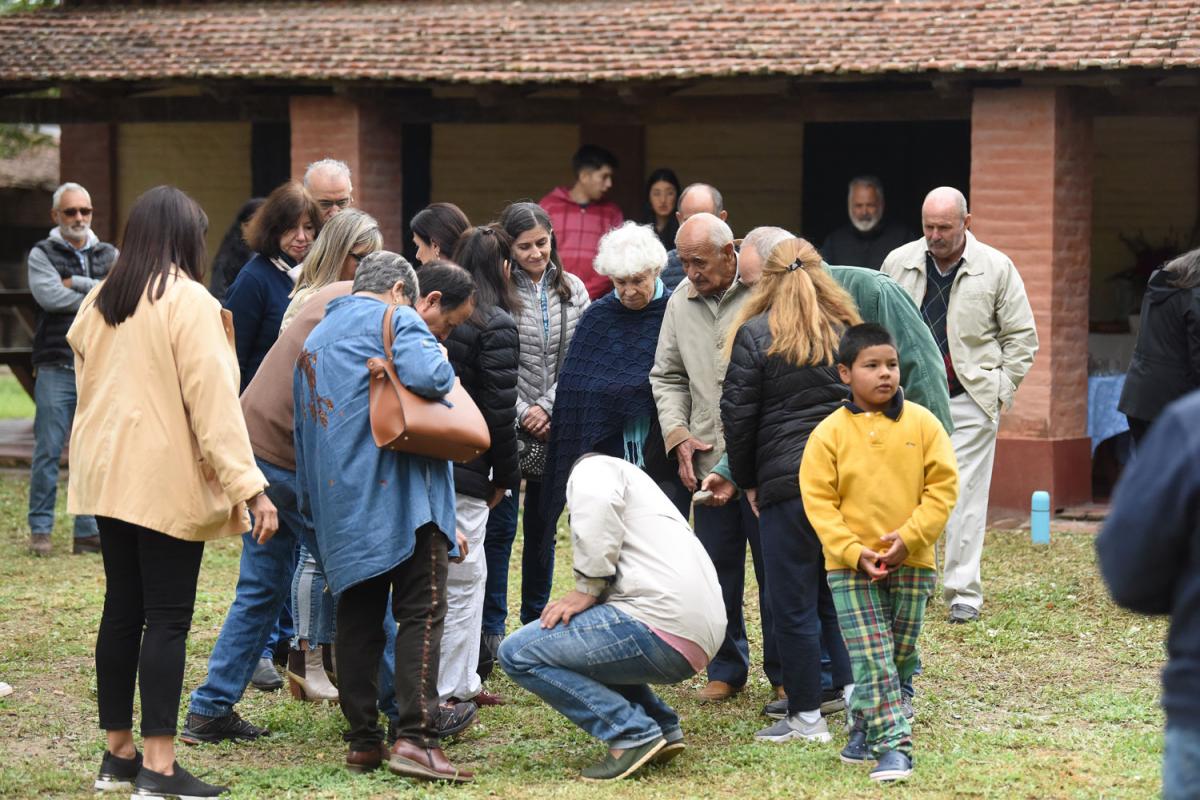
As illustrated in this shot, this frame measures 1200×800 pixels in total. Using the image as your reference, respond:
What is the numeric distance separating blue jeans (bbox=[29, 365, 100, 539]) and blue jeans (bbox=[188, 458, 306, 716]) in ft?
14.1

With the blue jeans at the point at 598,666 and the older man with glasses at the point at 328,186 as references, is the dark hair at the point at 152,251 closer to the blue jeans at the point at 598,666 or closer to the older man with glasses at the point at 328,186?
the blue jeans at the point at 598,666

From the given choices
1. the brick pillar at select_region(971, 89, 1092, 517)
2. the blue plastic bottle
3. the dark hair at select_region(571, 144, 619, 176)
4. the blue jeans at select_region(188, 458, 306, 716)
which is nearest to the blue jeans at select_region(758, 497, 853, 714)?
the blue jeans at select_region(188, 458, 306, 716)

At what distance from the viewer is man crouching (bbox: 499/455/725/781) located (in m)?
5.09

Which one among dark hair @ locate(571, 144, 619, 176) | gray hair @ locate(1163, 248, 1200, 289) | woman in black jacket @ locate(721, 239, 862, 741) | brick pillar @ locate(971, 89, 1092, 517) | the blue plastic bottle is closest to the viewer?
woman in black jacket @ locate(721, 239, 862, 741)

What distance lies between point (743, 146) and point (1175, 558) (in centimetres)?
1223

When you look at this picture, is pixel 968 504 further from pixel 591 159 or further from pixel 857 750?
pixel 591 159

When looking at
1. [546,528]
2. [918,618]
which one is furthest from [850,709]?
[546,528]

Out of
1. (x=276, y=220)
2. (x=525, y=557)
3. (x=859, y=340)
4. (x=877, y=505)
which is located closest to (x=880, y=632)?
(x=877, y=505)

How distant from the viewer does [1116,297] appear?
43.8 feet

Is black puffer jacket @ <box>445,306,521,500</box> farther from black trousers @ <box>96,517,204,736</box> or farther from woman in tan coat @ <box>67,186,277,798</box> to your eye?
black trousers @ <box>96,517,204,736</box>

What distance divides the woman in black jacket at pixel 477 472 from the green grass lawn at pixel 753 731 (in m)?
0.26

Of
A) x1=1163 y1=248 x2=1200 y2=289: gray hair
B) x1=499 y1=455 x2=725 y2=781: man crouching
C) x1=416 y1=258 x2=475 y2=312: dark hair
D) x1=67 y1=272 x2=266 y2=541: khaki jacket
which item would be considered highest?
x1=1163 y1=248 x2=1200 y2=289: gray hair

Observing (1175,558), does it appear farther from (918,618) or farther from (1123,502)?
(918,618)

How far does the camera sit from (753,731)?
5816 mm
